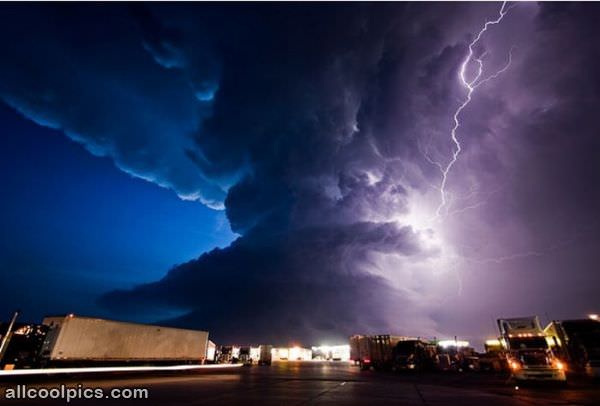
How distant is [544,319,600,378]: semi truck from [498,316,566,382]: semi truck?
247cm

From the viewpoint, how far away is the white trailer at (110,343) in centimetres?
1800

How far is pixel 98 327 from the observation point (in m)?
20.0

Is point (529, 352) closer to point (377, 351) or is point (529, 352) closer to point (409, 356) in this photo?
point (409, 356)

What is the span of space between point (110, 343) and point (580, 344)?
30062 millimetres

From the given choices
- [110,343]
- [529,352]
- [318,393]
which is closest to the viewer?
[318,393]

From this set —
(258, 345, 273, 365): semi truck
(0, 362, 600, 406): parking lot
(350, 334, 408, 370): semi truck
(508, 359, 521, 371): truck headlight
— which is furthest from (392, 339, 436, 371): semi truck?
(258, 345, 273, 365): semi truck

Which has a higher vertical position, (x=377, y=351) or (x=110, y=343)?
(x=377, y=351)

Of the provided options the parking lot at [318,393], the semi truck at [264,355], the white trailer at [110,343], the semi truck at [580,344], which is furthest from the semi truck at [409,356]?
the semi truck at [264,355]

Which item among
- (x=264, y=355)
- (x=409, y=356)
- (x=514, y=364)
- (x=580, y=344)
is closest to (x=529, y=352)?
(x=514, y=364)

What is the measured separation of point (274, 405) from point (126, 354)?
61.1 ft

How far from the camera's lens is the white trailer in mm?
18000

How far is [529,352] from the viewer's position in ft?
53.0

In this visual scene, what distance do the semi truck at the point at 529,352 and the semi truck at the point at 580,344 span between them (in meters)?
2.47

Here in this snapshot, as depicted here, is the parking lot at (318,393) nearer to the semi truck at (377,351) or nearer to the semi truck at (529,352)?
the semi truck at (529,352)
